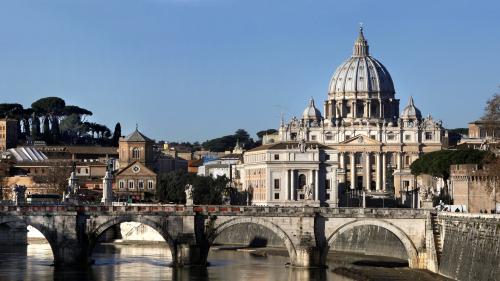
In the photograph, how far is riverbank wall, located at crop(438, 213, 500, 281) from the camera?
6197cm

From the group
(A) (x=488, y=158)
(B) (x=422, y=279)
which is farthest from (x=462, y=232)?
(A) (x=488, y=158)

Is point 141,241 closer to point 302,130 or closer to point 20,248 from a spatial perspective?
point 20,248

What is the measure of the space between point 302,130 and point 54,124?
3739 cm

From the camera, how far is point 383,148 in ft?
584

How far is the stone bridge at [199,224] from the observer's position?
261 ft

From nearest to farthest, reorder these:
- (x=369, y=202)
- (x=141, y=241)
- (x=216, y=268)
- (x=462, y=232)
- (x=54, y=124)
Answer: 1. (x=462, y=232)
2. (x=216, y=268)
3. (x=141, y=241)
4. (x=369, y=202)
5. (x=54, y=124)

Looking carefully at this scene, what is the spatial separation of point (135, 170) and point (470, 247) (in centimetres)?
8548

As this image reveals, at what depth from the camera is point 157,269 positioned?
80.1 meters

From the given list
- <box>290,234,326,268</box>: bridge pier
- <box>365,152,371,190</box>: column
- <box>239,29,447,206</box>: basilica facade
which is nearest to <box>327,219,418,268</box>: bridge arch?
<box>290,234,326,268</box>: bridge pier

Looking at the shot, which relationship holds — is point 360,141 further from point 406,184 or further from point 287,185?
A: point 287,185

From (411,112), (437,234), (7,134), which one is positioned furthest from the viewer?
(411,112)

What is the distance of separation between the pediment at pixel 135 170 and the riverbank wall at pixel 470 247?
249ft

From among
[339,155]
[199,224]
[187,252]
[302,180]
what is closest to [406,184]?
[339,155]

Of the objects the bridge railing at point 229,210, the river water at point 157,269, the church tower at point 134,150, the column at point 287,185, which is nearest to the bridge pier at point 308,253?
the river water at point 157,269
